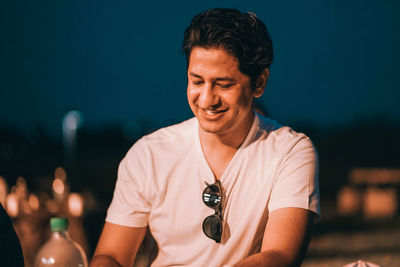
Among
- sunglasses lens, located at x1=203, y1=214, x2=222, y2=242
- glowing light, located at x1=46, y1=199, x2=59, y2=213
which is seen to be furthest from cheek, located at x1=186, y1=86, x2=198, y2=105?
glowing light, located at x1=46, y1=199, x2=59, y2=213

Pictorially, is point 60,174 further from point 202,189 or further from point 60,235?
Answer: point 202,189

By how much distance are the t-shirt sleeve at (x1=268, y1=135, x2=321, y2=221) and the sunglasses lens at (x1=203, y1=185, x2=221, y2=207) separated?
0.22 metres

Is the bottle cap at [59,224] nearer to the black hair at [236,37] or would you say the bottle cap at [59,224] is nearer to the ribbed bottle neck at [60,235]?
the ribbed bottle neck at [60,235]

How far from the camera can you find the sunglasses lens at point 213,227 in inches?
87.7

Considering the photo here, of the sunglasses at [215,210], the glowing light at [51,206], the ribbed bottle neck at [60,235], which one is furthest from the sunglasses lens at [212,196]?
the glowing light at [51,206]

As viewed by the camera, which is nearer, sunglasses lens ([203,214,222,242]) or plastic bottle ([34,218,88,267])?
sunglasses lens ([203,214,222,242])

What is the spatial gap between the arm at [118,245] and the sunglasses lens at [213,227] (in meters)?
0.33

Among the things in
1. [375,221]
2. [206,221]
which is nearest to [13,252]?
[206,221]

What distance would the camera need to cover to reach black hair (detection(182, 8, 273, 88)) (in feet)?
7.20

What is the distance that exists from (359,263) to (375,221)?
10.9 meters

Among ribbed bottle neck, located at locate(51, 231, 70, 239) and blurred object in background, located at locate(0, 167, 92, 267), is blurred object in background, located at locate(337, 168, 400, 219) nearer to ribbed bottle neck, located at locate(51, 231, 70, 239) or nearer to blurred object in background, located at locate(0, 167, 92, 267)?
blurred object in background, located at locate(0, 167, 92, 267)

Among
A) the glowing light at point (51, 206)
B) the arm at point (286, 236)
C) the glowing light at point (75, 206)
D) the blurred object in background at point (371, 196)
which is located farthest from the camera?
the blurred object in background at point (371, 196)

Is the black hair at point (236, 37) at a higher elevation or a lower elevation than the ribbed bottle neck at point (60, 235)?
higher

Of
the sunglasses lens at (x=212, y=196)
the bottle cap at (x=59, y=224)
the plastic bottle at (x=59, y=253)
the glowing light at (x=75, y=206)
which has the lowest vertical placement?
the glowing light at (x=75, y=206)
